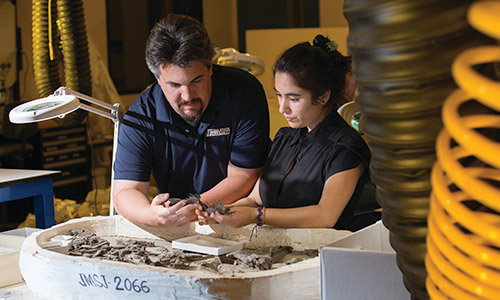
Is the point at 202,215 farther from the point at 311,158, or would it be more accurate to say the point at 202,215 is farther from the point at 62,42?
the point at 62,42

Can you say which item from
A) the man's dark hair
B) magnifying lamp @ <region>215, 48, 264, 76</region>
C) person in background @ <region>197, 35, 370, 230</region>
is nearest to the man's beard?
the man's dark hair

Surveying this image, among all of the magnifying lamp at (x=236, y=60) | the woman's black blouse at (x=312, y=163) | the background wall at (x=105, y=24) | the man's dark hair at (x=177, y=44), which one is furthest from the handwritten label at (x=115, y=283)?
the background wall at (x=105, y=24)

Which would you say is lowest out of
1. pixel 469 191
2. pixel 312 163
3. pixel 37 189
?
pixel 37 189

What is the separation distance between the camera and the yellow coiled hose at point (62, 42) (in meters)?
3.01

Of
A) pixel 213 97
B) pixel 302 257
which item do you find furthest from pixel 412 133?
pixel 213 97

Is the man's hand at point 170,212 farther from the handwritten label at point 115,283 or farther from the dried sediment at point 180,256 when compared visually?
the handwritten label at point 115,283

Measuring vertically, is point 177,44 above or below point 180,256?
above

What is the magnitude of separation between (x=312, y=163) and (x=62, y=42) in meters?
1.66

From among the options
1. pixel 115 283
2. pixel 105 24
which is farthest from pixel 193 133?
pixel 105 24

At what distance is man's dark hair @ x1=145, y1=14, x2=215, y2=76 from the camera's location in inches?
85.9

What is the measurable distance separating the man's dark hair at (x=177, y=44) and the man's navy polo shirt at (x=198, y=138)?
0.72ft

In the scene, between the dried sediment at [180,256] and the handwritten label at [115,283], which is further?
the dried sediment at [180,256]

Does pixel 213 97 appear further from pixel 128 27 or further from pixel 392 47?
pixel 128 27

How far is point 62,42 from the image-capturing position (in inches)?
122
